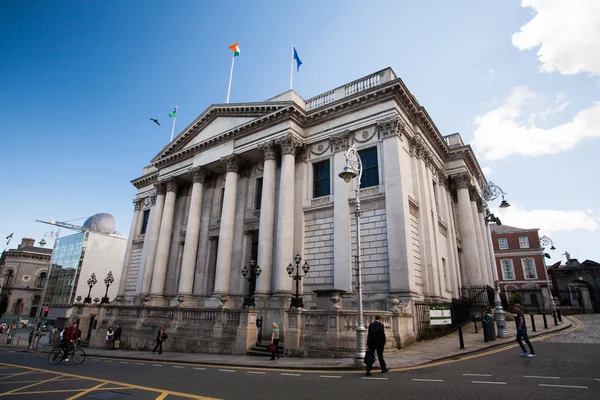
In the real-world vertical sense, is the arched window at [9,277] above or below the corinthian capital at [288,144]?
below

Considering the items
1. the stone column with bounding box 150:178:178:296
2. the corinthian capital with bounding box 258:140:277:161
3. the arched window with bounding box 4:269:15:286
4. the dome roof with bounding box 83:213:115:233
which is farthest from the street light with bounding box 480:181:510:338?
the arched window with bounding box 4:269:15:286

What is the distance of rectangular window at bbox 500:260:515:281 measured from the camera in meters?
50.8

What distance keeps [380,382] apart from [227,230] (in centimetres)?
1881

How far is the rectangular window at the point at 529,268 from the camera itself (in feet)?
161

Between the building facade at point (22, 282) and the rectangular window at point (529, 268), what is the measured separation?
90.2m

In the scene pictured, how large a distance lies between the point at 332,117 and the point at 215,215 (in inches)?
532

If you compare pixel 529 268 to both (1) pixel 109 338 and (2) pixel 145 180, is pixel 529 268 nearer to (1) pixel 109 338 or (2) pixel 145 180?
(1) pixel 109 338

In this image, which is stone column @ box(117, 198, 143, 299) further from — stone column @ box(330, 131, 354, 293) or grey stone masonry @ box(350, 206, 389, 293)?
grey stone masonry @ box(350, 206, 389, 293)

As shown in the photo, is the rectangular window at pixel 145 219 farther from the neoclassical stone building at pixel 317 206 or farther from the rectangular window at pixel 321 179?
the rectangular window at pixel 321 179

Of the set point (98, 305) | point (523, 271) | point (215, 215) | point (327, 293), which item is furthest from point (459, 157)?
point (98, 305)

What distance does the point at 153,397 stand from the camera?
7234mm

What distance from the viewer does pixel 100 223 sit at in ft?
227

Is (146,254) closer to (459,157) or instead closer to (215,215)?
(215,215)

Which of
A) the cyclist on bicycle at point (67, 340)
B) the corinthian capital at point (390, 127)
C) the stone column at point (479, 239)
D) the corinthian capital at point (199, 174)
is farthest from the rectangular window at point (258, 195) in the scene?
the stone column at point (479, 239)
